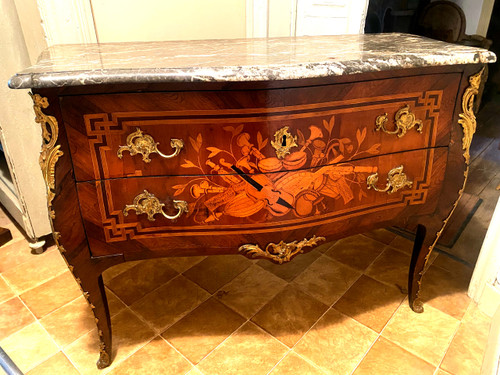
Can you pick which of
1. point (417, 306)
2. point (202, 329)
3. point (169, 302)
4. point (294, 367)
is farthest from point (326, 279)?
point (169, 302)

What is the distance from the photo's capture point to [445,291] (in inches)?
67.9

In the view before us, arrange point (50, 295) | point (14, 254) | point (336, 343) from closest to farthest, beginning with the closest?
point (336, 343), point (50, 295), point (14, 254)

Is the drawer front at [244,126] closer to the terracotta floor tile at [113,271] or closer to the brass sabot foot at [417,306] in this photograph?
the brass sabot foot at [417,306]

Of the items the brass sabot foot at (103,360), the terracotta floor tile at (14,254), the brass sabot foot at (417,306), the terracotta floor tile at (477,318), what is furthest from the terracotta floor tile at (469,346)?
the terracotta floor tile at (14,254)

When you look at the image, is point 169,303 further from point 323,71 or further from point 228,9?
point 228,9

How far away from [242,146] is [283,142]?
0.11 metres

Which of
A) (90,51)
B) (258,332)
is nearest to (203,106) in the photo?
(90,51)

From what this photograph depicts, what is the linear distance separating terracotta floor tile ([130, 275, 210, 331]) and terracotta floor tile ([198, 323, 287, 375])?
0.25 m

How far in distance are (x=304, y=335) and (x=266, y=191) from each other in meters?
0.71

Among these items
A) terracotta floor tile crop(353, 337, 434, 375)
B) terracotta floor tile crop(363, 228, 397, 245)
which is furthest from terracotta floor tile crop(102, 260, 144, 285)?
terracotta floor tile crop(363, 228, 397, 245)

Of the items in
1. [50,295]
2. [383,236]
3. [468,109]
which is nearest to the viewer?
[468,109]

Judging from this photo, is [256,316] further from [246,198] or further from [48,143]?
[48,143]

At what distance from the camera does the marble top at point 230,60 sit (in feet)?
3.02

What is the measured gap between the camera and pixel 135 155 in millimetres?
1044
